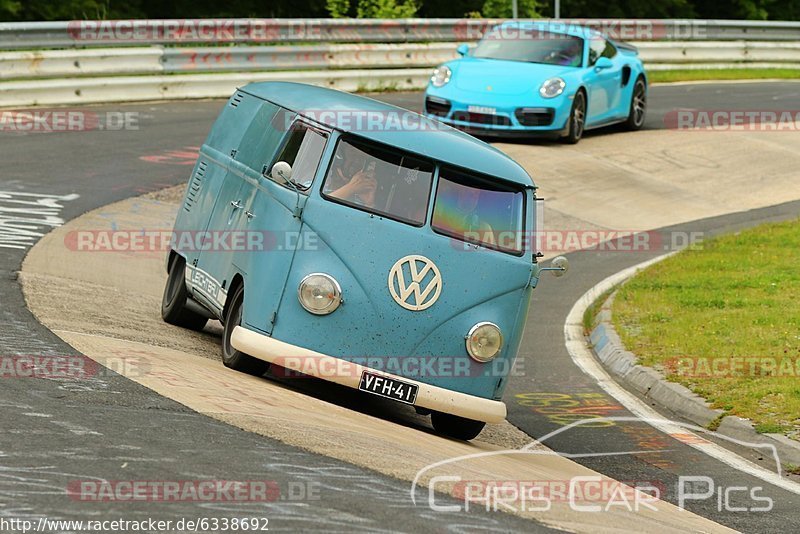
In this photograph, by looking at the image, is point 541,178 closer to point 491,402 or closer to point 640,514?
point 491,402

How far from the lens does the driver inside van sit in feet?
29.3

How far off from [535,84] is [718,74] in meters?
12.3

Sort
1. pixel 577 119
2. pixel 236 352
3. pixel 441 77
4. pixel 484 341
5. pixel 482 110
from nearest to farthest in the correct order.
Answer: pixel 484 341 → pixel 236 352 → pixel 482 110 → pixel 441 77 → pixel 577 119

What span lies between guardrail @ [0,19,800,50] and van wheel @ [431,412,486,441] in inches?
531

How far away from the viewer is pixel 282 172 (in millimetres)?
8914

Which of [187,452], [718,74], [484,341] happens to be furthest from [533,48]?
[187,452]

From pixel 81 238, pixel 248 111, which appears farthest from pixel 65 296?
pixel 81 238

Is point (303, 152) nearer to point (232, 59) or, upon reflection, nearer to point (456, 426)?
point (456, 426)

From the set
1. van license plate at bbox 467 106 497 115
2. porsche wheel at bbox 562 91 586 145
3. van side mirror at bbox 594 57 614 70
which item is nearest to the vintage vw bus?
van license plate at bbox 467 106 497 115

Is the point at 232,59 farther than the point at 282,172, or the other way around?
the point at 232,59

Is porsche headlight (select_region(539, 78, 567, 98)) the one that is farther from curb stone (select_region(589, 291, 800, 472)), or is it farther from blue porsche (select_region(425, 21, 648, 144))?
curb stone (select_region(589, 291, 800, 472))

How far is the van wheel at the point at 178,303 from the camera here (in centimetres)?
1091

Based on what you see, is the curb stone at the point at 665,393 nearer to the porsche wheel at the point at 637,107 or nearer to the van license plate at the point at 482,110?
the van license plate at the point at 482,110

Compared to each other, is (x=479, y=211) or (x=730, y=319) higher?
(x=479, y=211)
